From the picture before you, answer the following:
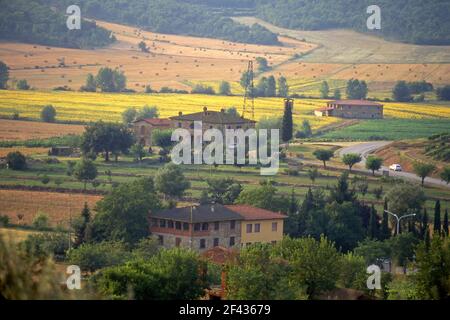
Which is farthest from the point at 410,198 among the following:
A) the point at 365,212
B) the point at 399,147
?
the point at 399,147

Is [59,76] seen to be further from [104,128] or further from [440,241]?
[440,241]

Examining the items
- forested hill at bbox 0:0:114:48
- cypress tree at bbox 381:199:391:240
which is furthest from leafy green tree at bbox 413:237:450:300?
forested hill at bbox 0:0:114:48

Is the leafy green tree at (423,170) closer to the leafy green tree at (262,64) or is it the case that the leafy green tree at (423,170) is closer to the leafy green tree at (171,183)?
the leafy green tree at (171,183)

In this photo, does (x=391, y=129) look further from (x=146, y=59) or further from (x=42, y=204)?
(x=146, y=59)

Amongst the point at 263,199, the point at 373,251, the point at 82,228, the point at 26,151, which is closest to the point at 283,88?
the point at 26,151

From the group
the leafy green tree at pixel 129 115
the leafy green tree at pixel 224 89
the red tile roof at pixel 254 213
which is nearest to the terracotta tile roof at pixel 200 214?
the red tile roof at pixel 254 213

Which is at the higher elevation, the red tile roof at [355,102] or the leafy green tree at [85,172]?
the red tile roof at [355,102]
